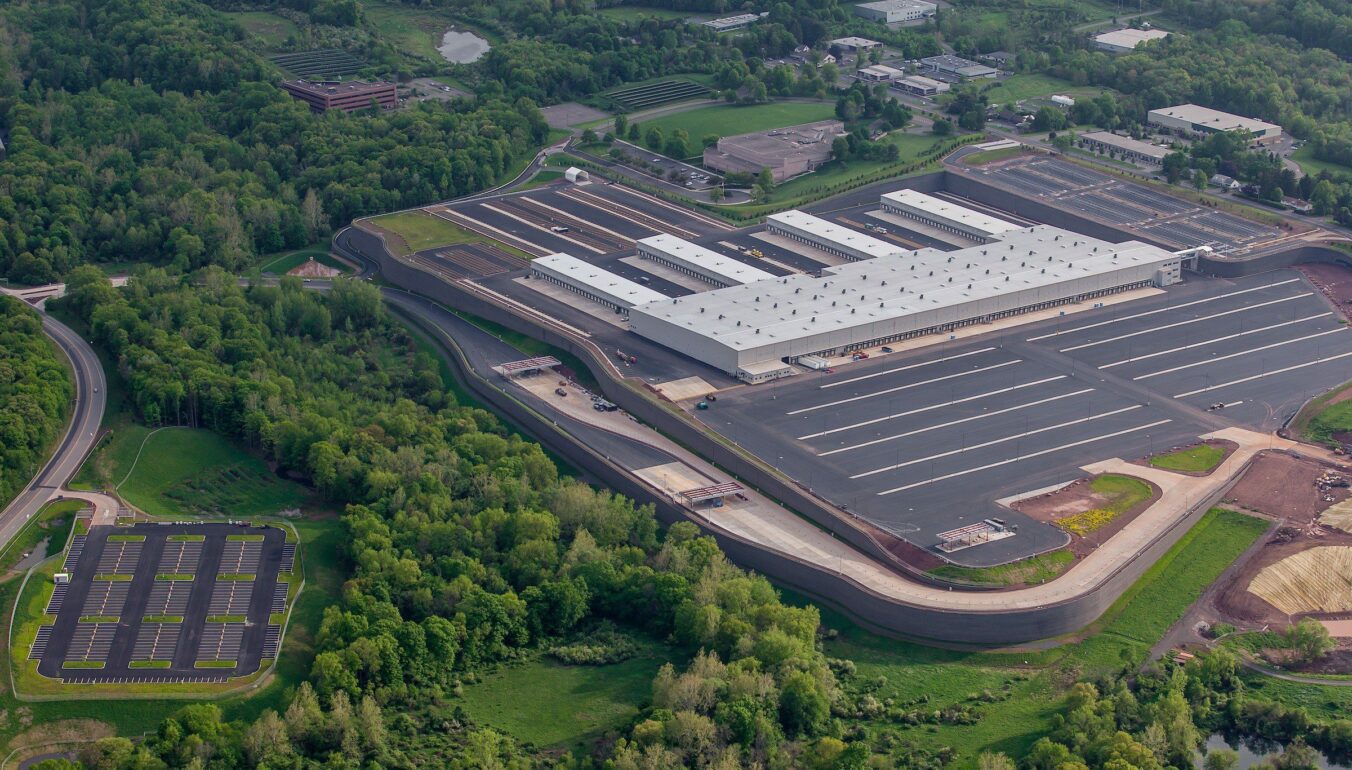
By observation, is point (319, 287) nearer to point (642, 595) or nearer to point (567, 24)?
point (642, 595)

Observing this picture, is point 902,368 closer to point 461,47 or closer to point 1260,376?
point 1260,376

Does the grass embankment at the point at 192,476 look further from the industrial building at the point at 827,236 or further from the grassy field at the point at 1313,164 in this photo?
the grassy field at the point at 1313,164

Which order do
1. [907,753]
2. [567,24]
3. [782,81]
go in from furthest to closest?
1. [567,24]
2. [782,81]
3. [907,753]

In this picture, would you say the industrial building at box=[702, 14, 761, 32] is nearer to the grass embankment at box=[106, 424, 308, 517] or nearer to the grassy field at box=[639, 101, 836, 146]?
the grassy field at box=[639, 101, 836, 146]

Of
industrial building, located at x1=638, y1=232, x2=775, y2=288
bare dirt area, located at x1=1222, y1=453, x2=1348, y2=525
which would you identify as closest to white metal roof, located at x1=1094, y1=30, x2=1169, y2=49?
industrial building, located at x1=638, y1=232, x2=775, y2=288

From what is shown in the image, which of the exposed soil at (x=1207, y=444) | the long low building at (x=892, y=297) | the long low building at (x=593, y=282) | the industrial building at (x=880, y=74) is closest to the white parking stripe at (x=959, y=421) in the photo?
the exposed soil at (x=1207, y=444)

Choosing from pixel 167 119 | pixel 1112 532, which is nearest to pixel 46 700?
pixel 1112 532

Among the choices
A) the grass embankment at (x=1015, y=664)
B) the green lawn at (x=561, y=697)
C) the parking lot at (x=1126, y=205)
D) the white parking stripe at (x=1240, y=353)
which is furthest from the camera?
the parking lot at (x=1126, y=205)
